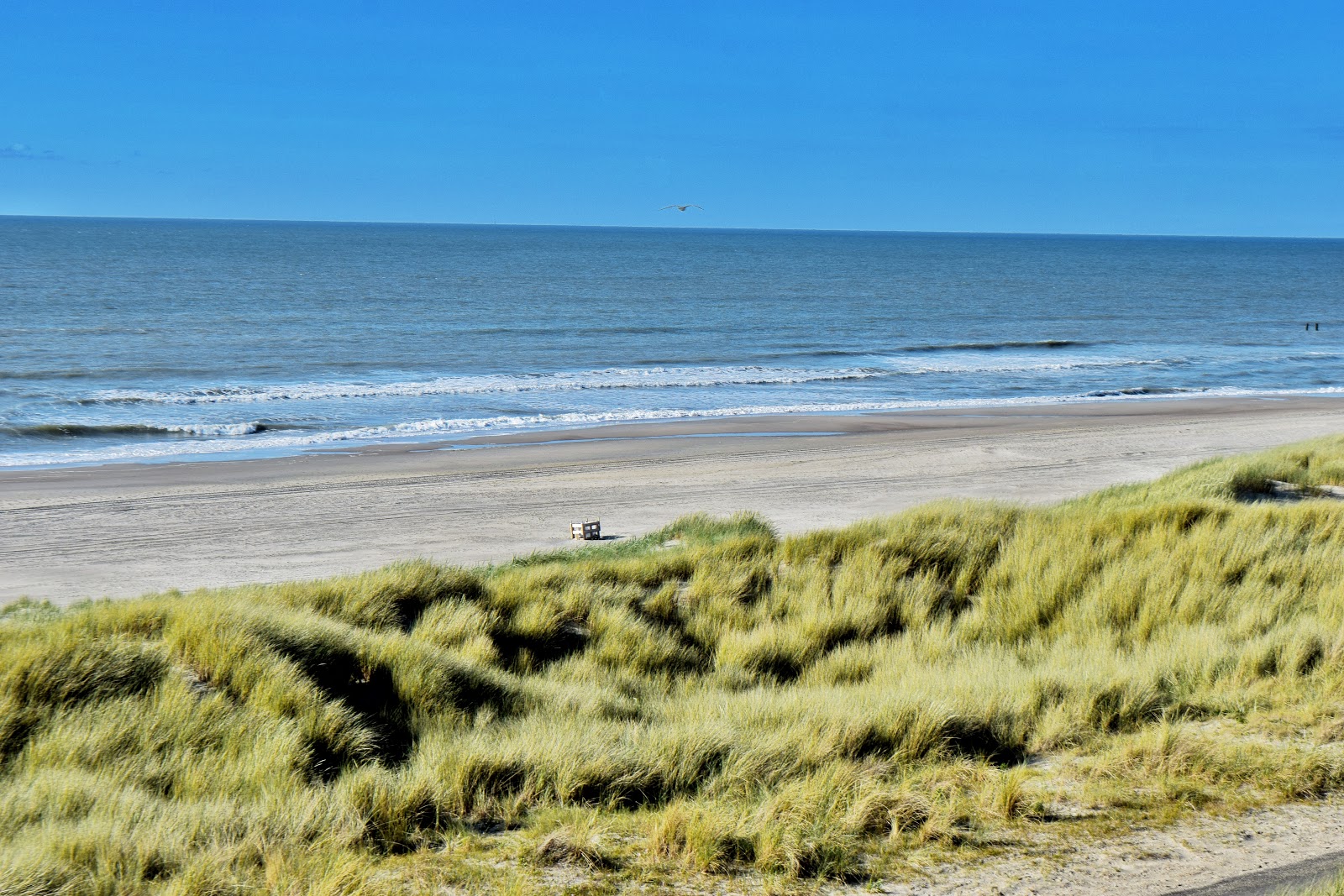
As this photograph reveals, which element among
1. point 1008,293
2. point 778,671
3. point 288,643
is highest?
point 1008,293

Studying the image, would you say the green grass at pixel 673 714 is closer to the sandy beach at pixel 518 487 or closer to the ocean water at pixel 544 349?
the sandy beach at pixel 518 487

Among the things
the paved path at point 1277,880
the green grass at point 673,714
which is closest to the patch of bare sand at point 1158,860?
the paved path at point 1277,880

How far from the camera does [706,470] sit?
19688 mm

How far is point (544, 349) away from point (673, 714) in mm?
35382

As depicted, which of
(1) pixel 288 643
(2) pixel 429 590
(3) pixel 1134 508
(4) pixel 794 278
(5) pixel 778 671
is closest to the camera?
(1) pixel 288 643

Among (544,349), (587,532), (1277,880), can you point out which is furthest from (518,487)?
(544,349)

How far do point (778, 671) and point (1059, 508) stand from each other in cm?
510

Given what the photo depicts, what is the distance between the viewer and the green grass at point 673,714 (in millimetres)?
4418

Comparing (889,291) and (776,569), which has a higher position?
(889,291)

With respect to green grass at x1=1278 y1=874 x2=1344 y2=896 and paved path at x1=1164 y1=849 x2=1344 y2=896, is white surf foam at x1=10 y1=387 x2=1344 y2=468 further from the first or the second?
green grass at x1=1278 y1=874 x2=1344 y2=896

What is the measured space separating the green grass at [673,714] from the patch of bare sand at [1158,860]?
0.49 ft

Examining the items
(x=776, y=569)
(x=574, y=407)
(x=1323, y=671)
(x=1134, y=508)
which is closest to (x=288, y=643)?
(x=776, y=569)

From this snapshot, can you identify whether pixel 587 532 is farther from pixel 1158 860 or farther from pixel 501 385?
pixel 501 385

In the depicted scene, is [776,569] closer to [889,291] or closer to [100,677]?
[100,677]
